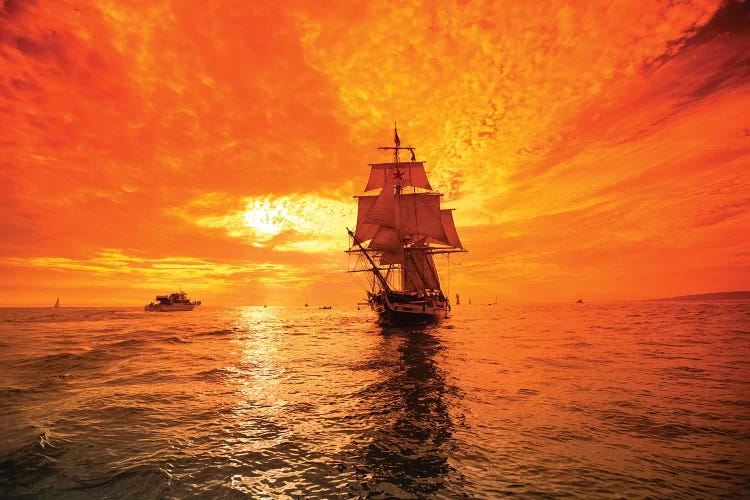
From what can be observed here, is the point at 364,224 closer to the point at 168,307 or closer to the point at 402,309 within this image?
the point at 402,309

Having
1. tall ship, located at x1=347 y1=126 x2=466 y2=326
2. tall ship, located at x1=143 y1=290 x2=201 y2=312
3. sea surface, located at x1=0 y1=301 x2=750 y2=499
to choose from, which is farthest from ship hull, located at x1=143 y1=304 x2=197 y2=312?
sea surface, located at x1=0 y1=301 x2=750 y2=499

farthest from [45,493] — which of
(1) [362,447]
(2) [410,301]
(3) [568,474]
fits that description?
(2) [410,301]

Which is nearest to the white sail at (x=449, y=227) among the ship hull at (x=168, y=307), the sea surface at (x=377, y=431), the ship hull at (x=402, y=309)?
the ship hull at (x=402, y=309)

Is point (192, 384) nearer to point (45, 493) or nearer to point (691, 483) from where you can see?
point (45, 493)

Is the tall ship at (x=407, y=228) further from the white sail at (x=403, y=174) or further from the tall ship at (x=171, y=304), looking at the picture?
the tall ship at (x=171, y=304)

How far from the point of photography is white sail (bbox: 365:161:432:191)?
78500 mm

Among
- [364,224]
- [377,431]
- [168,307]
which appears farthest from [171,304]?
[377,431]

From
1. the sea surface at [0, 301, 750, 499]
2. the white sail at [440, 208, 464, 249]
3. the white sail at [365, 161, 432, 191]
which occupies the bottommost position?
the sea surface at [0, 301, 750, 499]

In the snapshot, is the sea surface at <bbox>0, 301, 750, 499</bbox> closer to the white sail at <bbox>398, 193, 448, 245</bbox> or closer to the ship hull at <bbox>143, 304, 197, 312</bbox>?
the white sail at <bbox>398, 193, 448, 245</bbox>

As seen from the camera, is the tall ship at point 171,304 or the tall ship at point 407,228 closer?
the tall ship at point 407,228

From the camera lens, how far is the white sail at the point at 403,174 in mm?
78500

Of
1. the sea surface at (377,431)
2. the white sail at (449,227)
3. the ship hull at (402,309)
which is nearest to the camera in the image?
the sea surface at (377,431)

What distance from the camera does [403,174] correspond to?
78.2m

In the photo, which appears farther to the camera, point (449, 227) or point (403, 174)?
point (449, 227)
